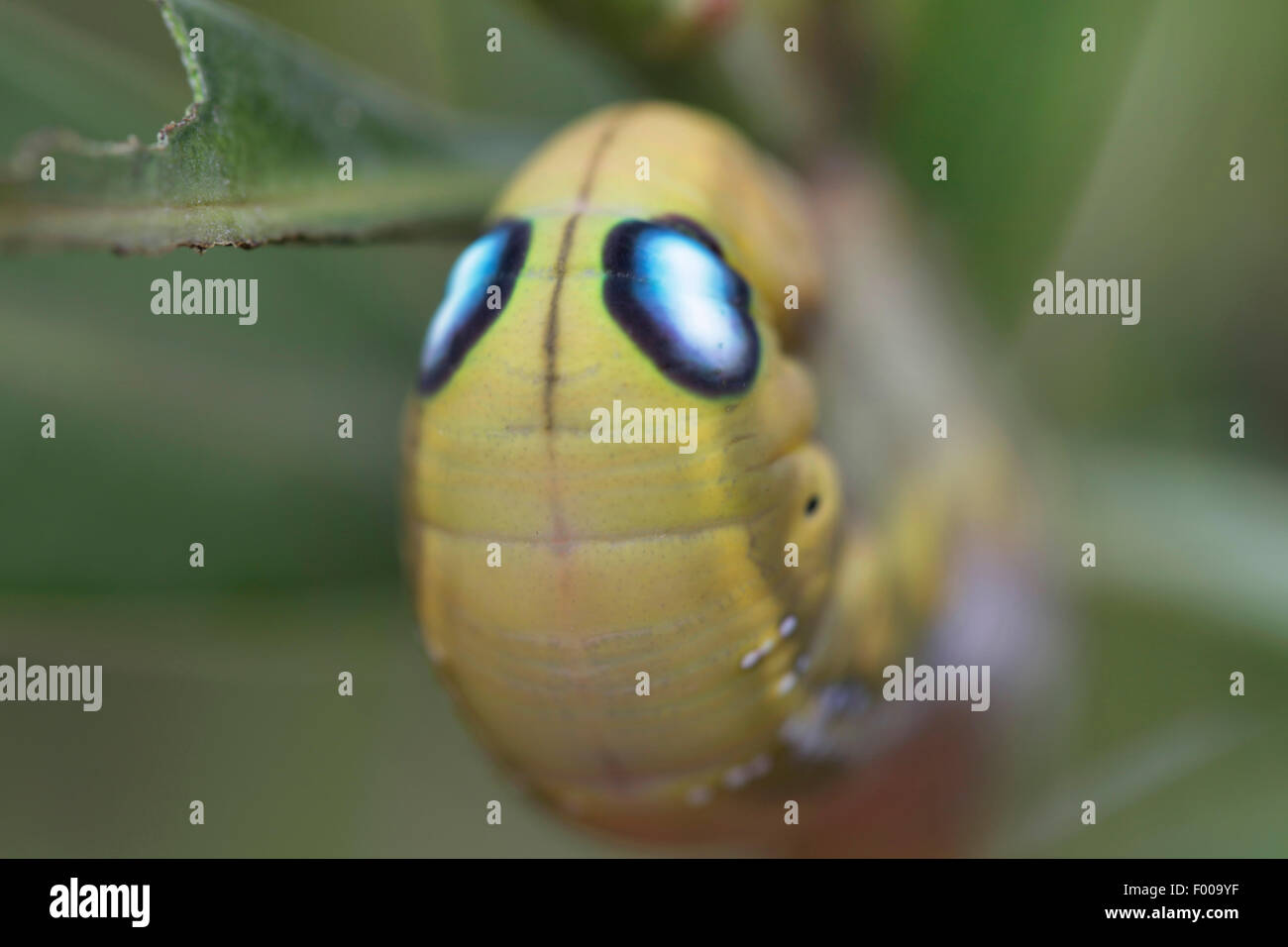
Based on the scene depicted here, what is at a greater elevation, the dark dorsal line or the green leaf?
the green leaf

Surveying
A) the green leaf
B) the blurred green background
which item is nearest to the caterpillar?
the green leaf

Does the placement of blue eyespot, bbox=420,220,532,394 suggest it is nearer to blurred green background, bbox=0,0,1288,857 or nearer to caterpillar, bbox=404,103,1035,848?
caterpillar, bbox=404,103,1035,848

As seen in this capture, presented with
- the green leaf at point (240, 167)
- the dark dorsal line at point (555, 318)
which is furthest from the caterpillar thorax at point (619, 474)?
the green leaf at point (240, 167)

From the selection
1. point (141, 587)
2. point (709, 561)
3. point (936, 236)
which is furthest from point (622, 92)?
point (141, 587)

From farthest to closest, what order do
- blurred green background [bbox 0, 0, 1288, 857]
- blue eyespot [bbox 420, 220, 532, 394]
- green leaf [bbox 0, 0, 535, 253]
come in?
1. blurred green background [bbox 0, 0, 1288, 857]
2. blue eyespot [bbox 420, 220, 532, 394]
3. green leaf [bbox 0, 0, 535, 253]

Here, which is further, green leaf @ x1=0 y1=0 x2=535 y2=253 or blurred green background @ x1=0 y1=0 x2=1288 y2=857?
blurred green background @ x1=0 y1=0 x2=1288 y2=857

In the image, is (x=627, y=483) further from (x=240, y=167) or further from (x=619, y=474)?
(x=240, y=167)
